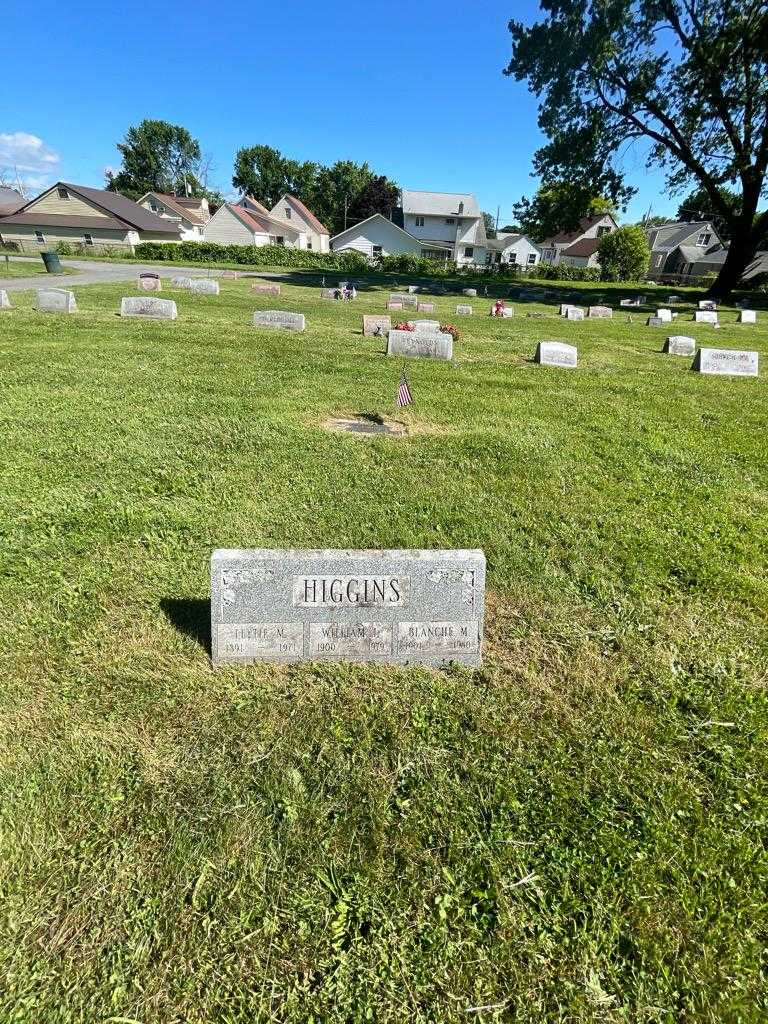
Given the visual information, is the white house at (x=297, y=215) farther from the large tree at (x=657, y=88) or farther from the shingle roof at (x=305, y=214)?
the large tree at (x=657, y=88)

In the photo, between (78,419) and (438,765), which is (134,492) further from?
(438,765)

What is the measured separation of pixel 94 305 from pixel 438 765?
18.3m

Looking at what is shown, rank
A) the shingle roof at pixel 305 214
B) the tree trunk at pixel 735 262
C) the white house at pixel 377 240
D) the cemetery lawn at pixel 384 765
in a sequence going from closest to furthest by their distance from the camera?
the cemetery lawn at pixel 384 765 < the tree trunk at pixel 735 262 < the white house at pixel 377 240 < the shingle roof at pixel 305 214

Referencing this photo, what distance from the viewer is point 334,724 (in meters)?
2.60

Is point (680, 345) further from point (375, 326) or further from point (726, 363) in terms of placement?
point (375, 326)

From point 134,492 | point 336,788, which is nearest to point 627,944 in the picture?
point 336,788

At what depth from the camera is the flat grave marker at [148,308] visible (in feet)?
47.4

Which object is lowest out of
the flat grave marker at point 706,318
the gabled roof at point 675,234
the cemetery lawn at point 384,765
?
the cemetery lawn at point 384,765

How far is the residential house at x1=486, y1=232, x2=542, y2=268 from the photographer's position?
7169 cm

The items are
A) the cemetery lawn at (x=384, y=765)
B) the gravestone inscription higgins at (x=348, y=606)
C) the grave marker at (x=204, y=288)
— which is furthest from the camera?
the grave marker at (x=204, y=288)

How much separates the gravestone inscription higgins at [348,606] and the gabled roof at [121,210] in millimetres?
60963

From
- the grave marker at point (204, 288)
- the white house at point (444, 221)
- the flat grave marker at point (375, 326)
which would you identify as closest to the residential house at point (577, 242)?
the white house at point (444, 221)

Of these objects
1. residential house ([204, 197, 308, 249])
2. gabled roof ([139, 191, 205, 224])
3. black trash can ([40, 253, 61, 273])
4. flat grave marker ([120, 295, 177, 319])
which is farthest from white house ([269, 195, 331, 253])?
flat grave marker ([120, 295, 177, 319])

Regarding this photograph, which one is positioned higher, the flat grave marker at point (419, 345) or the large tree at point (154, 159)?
the large tree at point (154, 159)
